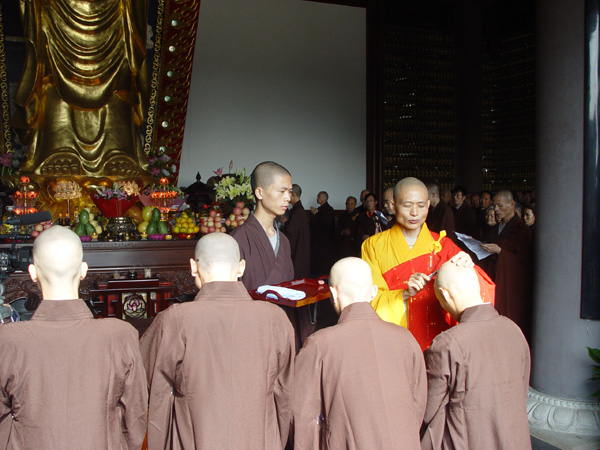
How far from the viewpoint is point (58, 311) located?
1778 millimetres

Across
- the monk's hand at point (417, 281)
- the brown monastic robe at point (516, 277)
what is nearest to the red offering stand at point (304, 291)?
the monk's hand at point (417, 281)


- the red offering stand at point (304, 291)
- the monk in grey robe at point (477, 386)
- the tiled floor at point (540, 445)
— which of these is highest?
the red offering stand at point (304, 291)

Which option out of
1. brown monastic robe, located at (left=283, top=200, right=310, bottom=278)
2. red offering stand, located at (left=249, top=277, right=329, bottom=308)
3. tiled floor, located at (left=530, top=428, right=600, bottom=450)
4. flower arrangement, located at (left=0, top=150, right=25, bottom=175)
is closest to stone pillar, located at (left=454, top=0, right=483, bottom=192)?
brown monastic robe, located at (left=283, top=200, right=310, bottom=278)

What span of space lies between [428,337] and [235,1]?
292 inches

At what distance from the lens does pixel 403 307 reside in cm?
276

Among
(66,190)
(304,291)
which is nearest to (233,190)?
(66,190)

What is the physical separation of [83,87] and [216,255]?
582cm

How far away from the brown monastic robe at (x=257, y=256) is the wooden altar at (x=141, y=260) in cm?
223

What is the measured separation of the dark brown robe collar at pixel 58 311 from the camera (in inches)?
69.8

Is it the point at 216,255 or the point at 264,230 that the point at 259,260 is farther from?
the point at 216,255

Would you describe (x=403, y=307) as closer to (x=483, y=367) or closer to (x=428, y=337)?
(x=428, y=337)

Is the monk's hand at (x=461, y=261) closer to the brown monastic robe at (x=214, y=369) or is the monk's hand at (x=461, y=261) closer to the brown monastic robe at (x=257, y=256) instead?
the brown monastic robe at (x=214, y=369)

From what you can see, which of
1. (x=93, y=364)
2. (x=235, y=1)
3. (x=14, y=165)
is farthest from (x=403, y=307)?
(x=235, y=1)

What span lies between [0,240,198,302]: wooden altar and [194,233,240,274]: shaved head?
3.15m
